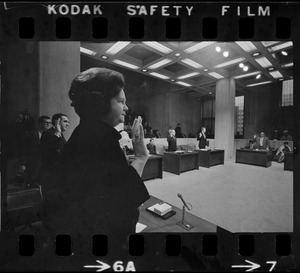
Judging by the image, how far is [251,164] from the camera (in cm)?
468

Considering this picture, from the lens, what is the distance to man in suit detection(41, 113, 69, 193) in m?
1.37

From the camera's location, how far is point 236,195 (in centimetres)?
302

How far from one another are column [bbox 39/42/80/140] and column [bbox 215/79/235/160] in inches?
72.7

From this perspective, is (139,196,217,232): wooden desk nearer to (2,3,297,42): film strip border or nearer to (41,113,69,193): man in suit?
(41,113,69,193): man in suit

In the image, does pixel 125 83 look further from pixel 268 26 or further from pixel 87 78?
pixel 268 26

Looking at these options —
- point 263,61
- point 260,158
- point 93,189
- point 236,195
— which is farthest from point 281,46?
point 260,158

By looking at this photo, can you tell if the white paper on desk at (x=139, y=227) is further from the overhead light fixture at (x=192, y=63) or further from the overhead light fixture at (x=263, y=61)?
the overhead light fixture at (x=263, y=61)

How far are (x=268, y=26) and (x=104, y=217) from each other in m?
2.27

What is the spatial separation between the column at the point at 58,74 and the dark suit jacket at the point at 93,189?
0.86 feet

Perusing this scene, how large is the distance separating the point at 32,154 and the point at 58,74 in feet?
2.71

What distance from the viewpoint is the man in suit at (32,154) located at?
141 centimetres

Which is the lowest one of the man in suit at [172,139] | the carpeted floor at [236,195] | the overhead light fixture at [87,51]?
the carpeted floor at [236,195]

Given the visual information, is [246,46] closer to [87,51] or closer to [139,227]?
[87,51]

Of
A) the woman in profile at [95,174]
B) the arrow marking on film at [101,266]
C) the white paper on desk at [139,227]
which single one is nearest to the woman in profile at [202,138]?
the woman in profile at [95,174]
